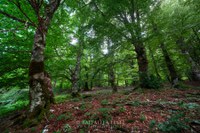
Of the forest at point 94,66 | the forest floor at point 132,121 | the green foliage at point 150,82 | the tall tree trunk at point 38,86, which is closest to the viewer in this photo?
the forest floor at point 132,121

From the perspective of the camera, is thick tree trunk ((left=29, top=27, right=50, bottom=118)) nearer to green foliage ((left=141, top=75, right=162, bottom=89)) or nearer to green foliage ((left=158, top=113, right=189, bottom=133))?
green foliage ((left=158, top=113, right=189, bottom=133))

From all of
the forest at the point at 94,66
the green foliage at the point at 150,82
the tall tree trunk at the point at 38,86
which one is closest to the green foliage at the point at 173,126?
the forest at the point at 94,66

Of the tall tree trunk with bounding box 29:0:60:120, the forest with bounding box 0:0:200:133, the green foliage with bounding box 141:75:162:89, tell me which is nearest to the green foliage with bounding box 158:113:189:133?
the forest with bounding box 0:0:200:133

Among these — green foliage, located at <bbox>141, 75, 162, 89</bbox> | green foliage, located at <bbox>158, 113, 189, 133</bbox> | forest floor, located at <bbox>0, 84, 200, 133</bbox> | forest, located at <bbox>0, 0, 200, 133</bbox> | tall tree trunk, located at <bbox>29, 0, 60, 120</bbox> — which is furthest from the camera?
green foliage, located at <bbox>141, 75, 162, 89</bbox>

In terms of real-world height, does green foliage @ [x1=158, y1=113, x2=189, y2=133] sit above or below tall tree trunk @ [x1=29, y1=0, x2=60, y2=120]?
below

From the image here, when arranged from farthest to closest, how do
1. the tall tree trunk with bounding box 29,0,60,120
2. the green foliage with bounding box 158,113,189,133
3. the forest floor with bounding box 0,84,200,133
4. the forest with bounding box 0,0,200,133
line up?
the tall tree trunk with bounding box 29,0,60,120
the forest with bounding box 0,0,200,133
the forest floor with bounding box 0,84,200,133
the green foliage with bounding box 158,113,189,133

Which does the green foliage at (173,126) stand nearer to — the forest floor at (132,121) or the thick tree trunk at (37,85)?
the forest floor at (132,121)

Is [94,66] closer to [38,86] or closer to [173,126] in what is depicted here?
[38,86]

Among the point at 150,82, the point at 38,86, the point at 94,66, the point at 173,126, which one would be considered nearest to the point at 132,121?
the point at 173,126

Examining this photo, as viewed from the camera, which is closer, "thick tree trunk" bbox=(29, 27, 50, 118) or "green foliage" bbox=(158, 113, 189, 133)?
"green foliage" bbox=(158, 113, 189, 133)

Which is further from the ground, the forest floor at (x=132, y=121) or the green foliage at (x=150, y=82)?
the green foliage at (x=150, y=82)

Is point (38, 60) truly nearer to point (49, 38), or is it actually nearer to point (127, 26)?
point (49, 38)

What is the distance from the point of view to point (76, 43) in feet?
33.5

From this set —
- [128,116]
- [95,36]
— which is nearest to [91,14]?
[95,36]
